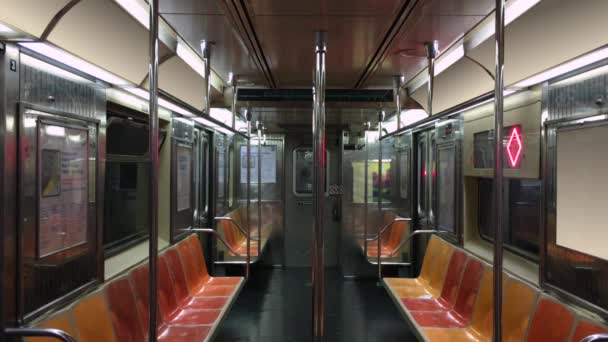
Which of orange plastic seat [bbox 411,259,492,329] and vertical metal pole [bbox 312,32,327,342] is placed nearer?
vertical metal pole [bbox 312,32,327,342]

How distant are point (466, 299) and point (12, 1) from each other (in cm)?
331

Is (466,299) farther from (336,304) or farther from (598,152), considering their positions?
(336,304)

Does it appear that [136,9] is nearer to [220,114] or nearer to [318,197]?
[318,197]

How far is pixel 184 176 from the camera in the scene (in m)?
4.39

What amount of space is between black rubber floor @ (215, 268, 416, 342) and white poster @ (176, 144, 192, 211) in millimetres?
1318

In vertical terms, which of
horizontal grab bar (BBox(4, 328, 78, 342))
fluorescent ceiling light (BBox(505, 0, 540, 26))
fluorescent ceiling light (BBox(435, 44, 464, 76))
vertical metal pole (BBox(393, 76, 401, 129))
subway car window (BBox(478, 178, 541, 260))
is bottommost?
horizontal grab bar (BBox(4, 328, 78, 342))

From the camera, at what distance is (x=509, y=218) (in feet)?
11.1

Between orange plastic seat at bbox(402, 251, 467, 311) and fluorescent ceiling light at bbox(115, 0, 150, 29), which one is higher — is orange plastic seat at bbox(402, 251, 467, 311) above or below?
below

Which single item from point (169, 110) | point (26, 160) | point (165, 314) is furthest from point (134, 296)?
point (169, 110)

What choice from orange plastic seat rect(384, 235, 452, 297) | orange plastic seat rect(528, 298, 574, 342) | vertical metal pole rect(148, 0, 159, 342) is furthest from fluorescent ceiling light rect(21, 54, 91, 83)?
orange plastic seat rect(384, 235, 452, 297)

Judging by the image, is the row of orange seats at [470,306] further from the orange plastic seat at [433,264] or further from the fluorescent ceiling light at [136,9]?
the fluorescent ceiling light at [136,9]

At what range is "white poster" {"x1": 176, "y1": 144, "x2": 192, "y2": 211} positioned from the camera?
420cm

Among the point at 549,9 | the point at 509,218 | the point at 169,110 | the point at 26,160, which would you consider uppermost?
the point at 549,9

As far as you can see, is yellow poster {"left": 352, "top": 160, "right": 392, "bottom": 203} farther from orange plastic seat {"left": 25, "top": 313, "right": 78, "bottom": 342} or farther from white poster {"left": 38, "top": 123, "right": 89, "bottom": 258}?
orange plastic seat {"left": 25, "top": 313, "right": 78, "bottom": 342}
